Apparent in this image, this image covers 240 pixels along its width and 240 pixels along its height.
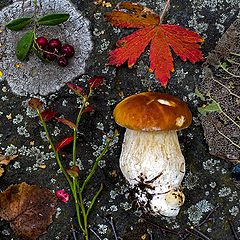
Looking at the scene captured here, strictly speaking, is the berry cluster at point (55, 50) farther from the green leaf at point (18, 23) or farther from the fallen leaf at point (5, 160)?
the fallen leaf at point (5, 160)

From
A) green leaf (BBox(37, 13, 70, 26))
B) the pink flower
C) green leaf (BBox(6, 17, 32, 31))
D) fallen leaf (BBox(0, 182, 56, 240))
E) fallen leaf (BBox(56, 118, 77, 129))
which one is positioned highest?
green leaf (BBox(37, 13, 70, 26))

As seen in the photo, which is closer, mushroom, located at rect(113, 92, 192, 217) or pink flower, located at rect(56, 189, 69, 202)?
mushroom, located at rect(113, 92, 192, 217)

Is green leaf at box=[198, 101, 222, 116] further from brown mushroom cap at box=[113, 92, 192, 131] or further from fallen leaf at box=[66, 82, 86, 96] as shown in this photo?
fallen leaf at box=[66, 82, 86, 96]

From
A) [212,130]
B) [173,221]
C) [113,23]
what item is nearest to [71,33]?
[113,23]

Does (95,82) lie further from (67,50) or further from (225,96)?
(225,96)

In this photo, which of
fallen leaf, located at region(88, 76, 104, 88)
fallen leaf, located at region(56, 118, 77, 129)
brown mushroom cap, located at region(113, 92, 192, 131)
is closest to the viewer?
brown mushroom cap, located at region(113, 92, 192, 131)

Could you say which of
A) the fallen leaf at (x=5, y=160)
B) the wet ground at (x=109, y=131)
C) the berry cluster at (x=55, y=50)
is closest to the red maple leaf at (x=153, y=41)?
the wet ground at (x=109, y=131)

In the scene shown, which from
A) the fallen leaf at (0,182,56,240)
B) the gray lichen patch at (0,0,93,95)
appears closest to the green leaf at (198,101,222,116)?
the gray lichen patch at (0,0,93,95)

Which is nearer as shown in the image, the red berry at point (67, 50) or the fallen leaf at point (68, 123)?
the fallen leaf at point (68, 123)
